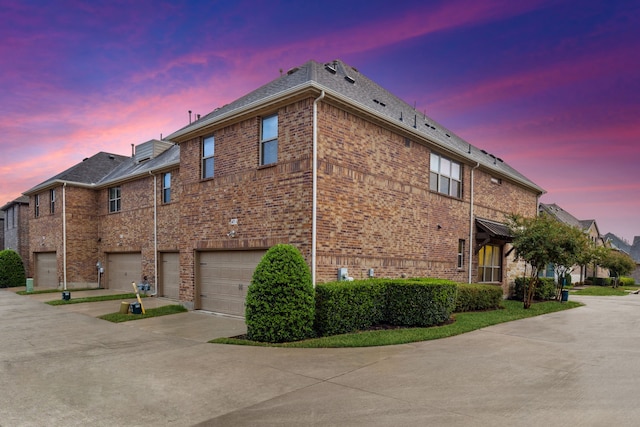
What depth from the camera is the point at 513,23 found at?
1261 cm

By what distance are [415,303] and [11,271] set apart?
91.5 feet

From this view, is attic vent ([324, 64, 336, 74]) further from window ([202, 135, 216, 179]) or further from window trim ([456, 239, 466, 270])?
window trim ([456, 239, 466, 270])

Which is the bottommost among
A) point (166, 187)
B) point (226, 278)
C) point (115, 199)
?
point (226, 278)

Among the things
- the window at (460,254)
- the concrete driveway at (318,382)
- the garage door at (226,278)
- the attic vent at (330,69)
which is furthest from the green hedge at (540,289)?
the garage door at (226,278)

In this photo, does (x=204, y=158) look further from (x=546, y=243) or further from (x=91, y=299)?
(x=546, y=243)

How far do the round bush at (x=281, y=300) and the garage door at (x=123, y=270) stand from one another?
43.9ft

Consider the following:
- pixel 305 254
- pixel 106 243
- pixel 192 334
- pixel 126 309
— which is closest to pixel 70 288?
pixel 106 243

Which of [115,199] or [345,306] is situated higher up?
[115,199]

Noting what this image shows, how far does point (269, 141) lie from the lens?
36.9 feet

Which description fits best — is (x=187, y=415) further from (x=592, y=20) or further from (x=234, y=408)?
(x=592, y=20)

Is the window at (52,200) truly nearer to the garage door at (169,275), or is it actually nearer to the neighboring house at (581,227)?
the garage door at (169,275)

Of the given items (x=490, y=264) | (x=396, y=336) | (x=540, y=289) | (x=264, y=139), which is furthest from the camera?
(x=540, y=289)

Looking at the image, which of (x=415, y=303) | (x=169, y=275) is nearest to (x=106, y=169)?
(x=169, y=275)

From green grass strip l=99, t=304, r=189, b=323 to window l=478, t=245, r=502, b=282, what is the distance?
536 inches
